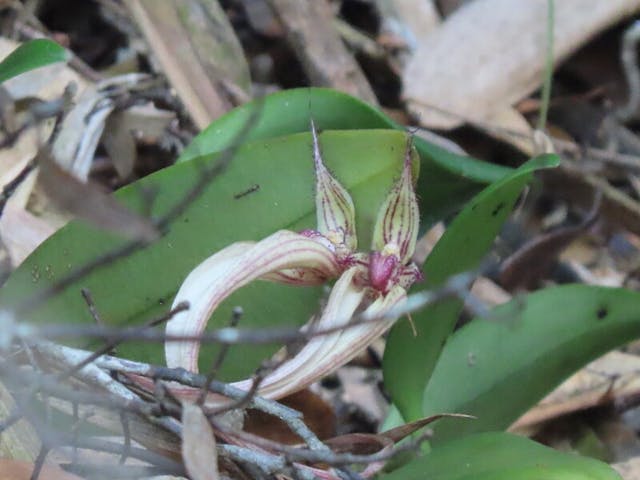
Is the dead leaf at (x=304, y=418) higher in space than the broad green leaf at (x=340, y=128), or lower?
lower

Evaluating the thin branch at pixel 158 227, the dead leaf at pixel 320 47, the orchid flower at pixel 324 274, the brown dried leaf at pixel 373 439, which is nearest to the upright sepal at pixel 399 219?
the orchid flower at pixel 324 274

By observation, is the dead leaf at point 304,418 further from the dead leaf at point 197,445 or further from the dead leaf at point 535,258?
the dead leaf at point 535,258

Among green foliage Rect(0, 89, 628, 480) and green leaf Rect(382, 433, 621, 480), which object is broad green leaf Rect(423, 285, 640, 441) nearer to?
green foliage Rect(0, 89, 628, 480)

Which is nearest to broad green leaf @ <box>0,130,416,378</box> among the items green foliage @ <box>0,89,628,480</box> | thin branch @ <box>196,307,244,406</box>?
green foliage @ <box>0,89,628,480</box>

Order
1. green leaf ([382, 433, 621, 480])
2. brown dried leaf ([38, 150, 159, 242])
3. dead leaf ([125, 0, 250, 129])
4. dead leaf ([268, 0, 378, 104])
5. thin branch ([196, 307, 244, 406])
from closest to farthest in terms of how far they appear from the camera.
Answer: brown dried leaf ([38, 150, 159, 242]) → thin branch ([196, 307, 244, 406]) → green leaf ([382, 433, 621, 480]) → dead leaf ([125, 0, 250, 129]) → dead leaf ([268, 0, 378, 104])

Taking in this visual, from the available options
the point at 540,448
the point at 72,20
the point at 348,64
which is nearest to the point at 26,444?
the point at 540,448

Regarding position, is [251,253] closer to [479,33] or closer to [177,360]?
[177,360]
